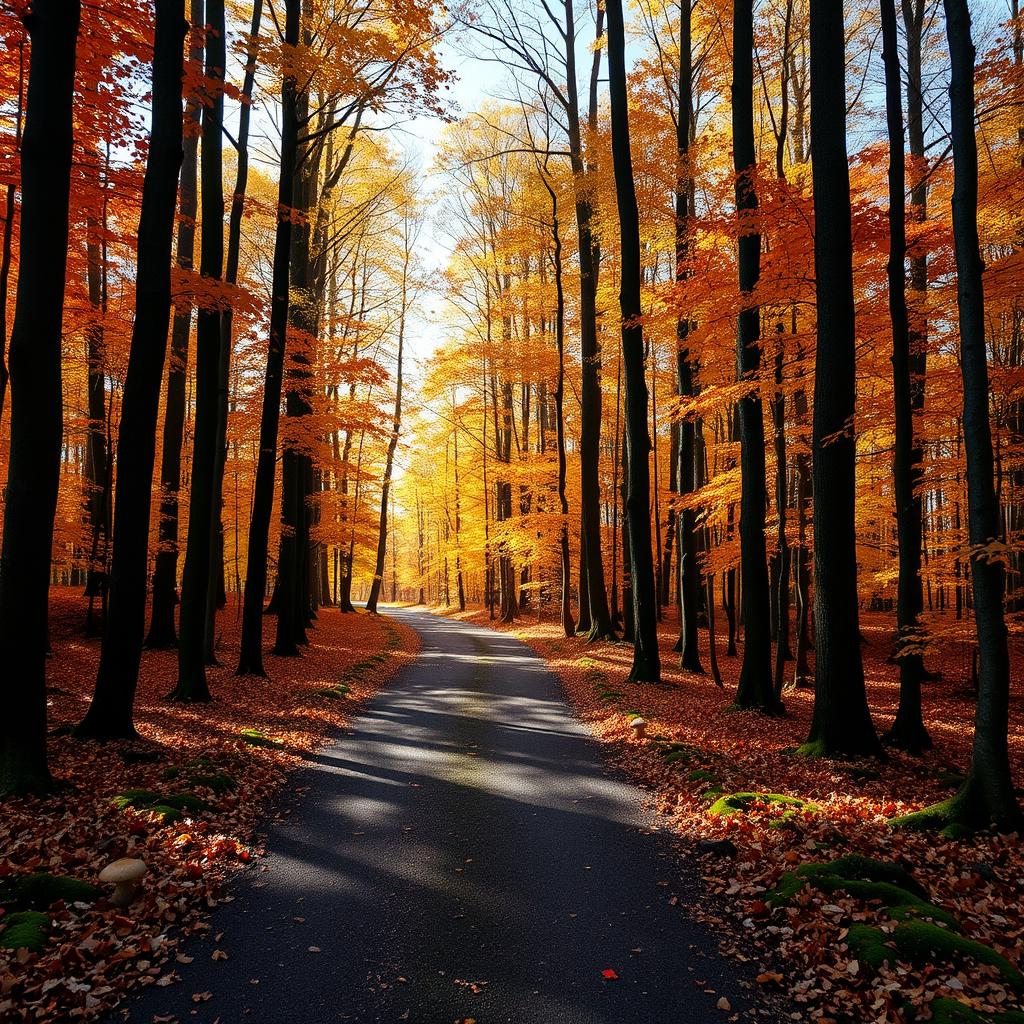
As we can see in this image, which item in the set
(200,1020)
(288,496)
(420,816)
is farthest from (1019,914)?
(288,496)

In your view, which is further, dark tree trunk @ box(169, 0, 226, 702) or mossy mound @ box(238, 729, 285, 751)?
dark tree trunk @ box(169, 0, 226, 702)

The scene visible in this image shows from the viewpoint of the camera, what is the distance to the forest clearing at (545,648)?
3.60 metres

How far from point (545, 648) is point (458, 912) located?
14961mm

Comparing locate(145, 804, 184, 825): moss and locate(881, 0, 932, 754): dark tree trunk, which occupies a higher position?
locate(881, 0, 932, 754): dark tree trunk

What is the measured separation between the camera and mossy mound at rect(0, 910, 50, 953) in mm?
3320

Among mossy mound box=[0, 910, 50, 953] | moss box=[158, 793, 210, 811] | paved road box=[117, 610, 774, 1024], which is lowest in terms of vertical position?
paved road box=[117, 610, 774, 1024]

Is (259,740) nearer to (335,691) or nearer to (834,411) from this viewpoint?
(335,691)

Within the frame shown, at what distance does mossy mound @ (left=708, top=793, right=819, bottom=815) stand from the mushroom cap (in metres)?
4.63

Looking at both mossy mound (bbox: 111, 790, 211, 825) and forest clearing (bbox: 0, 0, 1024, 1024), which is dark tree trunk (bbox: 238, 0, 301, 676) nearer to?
forest clearing (bbox: 0, 0, 1024, 1024)

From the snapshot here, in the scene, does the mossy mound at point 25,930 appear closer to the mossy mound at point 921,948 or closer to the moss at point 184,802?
the moss at point 184,802

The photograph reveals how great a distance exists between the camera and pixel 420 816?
18.6 feet

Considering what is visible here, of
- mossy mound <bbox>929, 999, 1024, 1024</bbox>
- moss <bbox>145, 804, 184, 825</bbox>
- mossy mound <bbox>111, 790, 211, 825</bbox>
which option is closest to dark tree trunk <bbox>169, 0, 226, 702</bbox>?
mossy mound <bbox>111, 790, 211, 825</bbox>

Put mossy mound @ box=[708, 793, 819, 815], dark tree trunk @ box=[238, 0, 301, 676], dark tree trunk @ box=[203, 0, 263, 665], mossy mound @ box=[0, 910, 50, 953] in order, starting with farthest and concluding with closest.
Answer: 1. dark tree trunk @ box=[238, 0, 301, 676]
2. dark tree trunk @ box=[203, 0, 263, 665]
3. mossy mound @ box=[708, 793, 819, 815]
4. mossy mound @ box=[0, 910, 50, 953]

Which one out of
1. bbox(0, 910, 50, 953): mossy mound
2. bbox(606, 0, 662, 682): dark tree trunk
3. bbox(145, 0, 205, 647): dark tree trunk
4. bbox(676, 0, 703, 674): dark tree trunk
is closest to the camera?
bbox(0, 910, 50, 953): mossy mound
